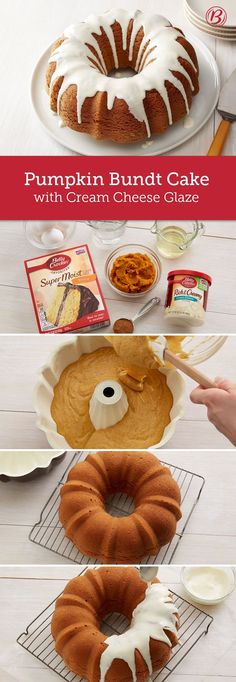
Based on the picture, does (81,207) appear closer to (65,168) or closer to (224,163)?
(65,168)

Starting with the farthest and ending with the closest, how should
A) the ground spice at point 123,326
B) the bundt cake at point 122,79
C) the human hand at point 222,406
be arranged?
1. the bundt cake at point 122,79
2. the ground spice at point 123,326
3. the human hand at point 222,406

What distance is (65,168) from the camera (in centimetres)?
76

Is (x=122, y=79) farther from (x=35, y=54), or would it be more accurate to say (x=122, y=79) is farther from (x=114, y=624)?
(x=114, y=624)

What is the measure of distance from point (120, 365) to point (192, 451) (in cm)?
11

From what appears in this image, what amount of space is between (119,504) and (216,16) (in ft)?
2.20

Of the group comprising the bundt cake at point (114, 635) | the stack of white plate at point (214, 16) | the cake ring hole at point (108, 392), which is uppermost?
the stack of white plate at point (214, 16)

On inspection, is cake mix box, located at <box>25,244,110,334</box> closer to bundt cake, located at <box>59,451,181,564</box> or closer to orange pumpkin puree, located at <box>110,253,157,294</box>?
orange pumpkin puree, located at <box>110,253,157,294</box>

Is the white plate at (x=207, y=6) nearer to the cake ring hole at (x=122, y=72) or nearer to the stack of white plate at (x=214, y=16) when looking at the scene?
the stack of white plate at (x=214, y=16)

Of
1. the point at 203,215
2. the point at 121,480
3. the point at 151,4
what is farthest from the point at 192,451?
the point at 151,4

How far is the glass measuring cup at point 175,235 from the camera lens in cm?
82

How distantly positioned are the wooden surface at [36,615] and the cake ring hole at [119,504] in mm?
149

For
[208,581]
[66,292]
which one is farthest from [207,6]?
[208,581]

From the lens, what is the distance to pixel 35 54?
102cm

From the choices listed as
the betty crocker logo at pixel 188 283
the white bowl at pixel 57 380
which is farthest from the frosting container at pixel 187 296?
the white bowl at pixel 57 380
